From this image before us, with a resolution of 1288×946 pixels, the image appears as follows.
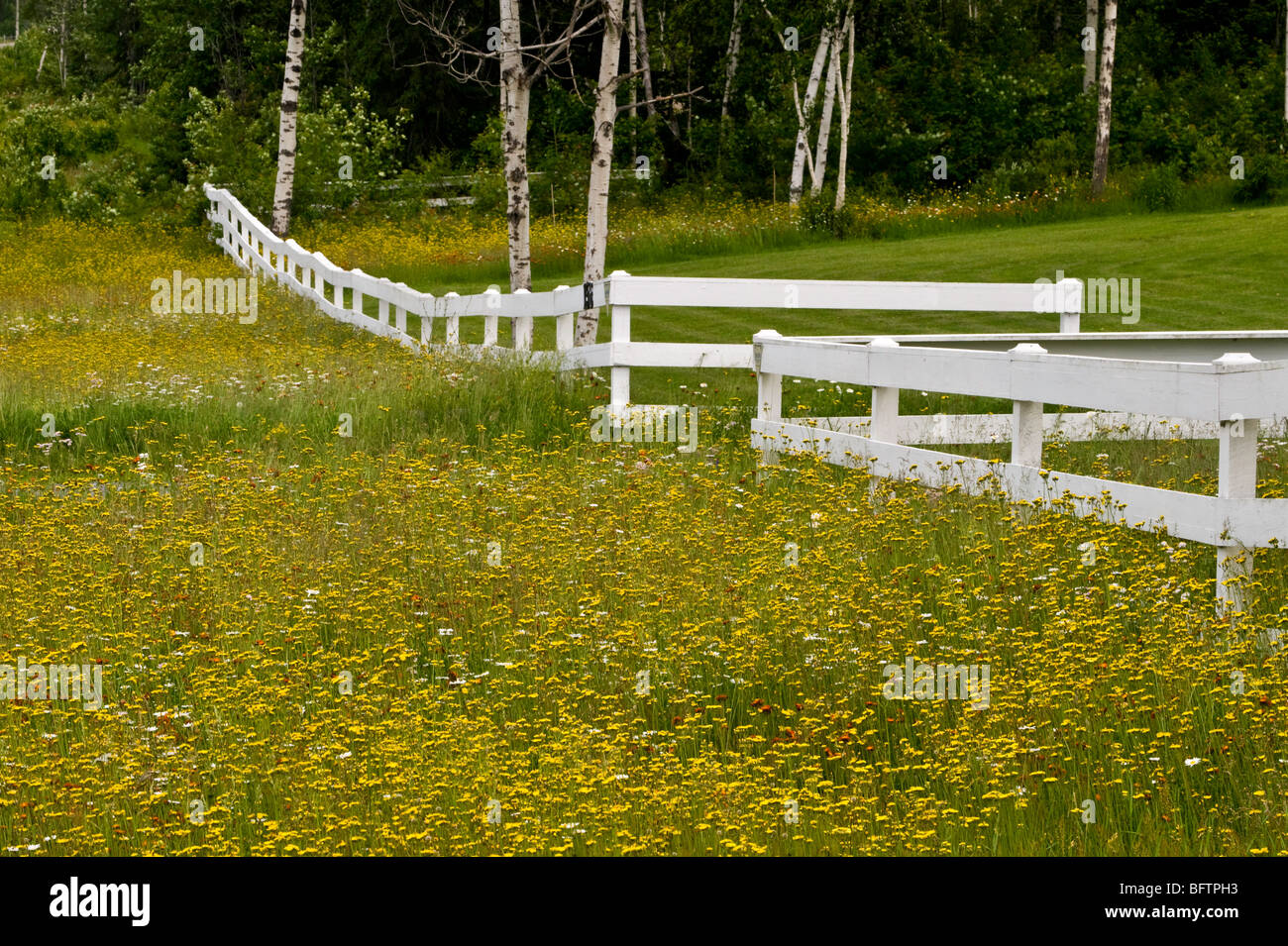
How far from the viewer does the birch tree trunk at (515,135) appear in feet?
56.8

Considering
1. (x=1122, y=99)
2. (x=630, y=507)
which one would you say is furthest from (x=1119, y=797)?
(x=1122, y=99)

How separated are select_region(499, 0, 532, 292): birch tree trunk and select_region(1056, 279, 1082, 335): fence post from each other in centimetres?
723

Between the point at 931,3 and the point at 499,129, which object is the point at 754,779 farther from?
the point at 931,3

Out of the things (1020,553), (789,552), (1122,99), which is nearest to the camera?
(1020,553)

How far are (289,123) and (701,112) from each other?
15622 millimetres

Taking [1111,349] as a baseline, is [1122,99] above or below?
above

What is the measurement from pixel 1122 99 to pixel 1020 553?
31585 millimetres

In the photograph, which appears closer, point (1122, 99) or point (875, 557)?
point (875, 557)

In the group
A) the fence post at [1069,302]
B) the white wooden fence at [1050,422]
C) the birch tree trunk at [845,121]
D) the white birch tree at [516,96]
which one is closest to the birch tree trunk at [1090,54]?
the birch tree trunk at [845,121]

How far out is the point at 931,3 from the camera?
4347 centimetres

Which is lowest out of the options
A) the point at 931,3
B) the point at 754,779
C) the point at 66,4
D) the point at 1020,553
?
the point at 754,779

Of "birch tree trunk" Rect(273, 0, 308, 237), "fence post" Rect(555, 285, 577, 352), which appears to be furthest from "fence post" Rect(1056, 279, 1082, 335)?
"birch tree trunk" Rect(273, 0, 308, 237)

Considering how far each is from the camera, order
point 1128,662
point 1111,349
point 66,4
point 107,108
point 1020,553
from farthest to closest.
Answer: point 66,4
point 107,108
point 1111,349
point 1020,553
point 1128,662

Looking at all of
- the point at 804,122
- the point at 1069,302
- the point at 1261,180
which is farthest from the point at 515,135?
the point at 1261,180
